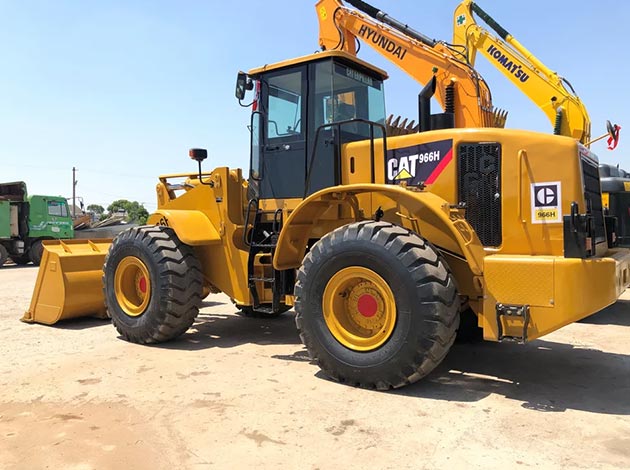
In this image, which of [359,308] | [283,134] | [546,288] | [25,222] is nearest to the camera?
[546,288]

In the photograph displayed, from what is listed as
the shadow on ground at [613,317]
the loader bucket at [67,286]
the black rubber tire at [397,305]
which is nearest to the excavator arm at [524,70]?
the shadow on ground at [613,317]

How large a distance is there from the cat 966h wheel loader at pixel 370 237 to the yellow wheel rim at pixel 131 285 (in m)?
0.02

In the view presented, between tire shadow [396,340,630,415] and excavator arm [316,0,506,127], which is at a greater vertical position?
excavator arm [316,0,506,127]

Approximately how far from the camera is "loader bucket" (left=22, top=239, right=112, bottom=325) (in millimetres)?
7317

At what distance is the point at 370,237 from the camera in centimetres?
451

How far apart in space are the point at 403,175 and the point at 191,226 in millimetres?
2662

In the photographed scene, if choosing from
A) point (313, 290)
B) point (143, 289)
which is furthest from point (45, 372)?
point (313, 290)

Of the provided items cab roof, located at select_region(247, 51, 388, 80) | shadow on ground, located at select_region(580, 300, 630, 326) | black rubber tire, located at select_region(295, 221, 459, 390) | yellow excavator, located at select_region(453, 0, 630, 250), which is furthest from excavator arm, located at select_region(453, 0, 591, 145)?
black rubber tire, located at select_region(295, 221, 459, 390)

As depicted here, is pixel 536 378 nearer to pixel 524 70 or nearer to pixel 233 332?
pixel 233 332

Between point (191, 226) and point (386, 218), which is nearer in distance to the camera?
point (386, 218)

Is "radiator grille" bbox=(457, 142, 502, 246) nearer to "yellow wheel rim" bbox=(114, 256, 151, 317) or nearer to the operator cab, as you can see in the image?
the operator cab

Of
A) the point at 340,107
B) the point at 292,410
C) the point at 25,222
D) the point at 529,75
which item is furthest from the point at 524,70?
the point at 25,222

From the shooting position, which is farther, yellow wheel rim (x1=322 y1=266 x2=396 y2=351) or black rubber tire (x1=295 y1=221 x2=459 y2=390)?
yellow wheel rim (x1=322 y1=266 x2=396 y2=351)

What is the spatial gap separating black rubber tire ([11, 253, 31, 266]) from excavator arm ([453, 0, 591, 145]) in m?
17.6
